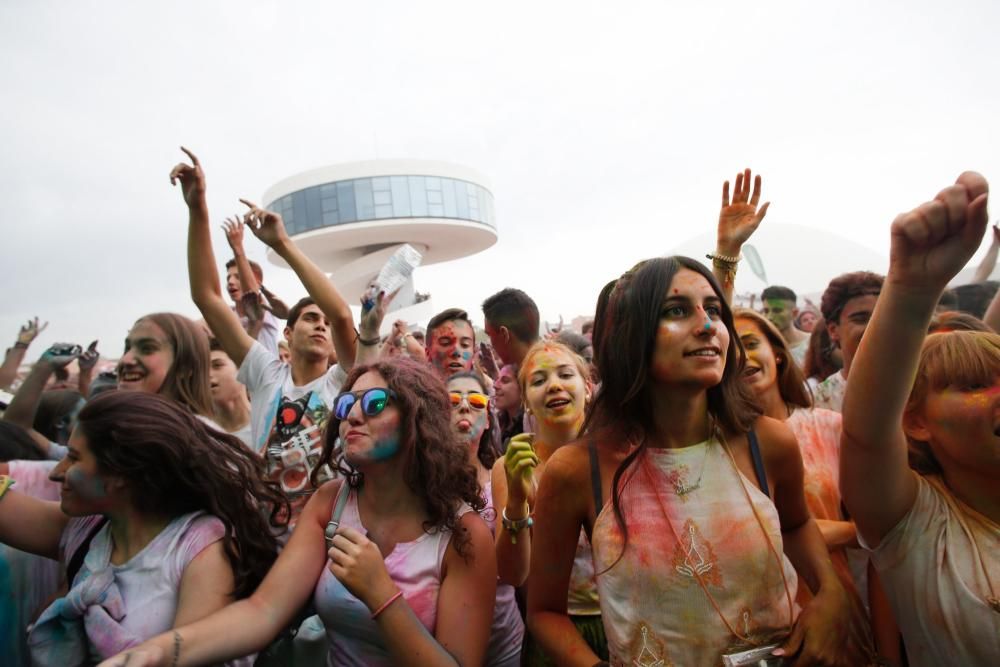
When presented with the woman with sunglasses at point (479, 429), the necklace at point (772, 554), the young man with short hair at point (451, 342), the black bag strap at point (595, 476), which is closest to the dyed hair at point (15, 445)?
the woman with sunglasses at point (479, 429)

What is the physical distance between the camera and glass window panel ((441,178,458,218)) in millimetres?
49312

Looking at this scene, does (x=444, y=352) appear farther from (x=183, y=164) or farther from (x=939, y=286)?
(x=939, y=286)

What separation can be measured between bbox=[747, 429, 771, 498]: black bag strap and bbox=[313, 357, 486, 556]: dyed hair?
899mm

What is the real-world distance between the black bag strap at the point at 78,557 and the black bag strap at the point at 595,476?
5.46 ft

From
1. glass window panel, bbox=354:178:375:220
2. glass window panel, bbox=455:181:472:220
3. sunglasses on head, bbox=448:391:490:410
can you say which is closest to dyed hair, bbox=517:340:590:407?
sunglasses on head, bbox=448:391:490:410

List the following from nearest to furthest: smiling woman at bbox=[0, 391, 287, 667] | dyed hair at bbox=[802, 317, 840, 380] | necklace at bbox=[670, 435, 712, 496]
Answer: necklace at bbox=[670, 435, 712, 496] < smiling woman at bbox=[0, 391, 287, 667] < dyed hair at bbox=[802, 317, 840, 380]

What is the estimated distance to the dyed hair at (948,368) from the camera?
1733 millimetres

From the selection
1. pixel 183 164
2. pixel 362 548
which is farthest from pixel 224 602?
pixel 183 164

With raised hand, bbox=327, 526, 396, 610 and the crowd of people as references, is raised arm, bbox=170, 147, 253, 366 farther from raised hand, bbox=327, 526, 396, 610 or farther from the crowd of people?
raised hand, bbox=327, 526, 396, 610

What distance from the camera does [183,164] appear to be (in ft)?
10.6

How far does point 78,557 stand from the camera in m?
2.07

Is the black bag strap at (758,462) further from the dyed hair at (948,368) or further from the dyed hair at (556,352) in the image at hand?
the dyed hair at (556,352)

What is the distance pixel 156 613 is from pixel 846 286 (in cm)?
337

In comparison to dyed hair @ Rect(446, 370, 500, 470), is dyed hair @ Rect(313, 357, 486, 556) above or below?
above
